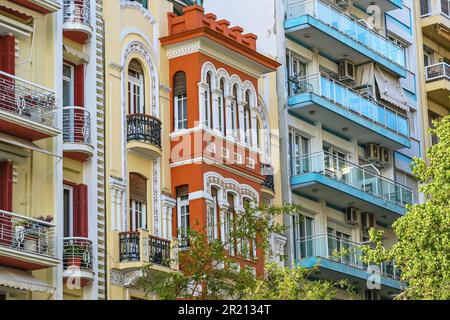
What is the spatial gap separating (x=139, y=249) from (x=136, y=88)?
205 inches

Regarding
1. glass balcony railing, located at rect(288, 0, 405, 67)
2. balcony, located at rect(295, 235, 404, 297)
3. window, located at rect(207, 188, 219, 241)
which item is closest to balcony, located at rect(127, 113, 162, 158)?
window, located at rect(207, 188, 219, 241)

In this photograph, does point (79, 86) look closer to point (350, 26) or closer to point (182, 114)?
point (182, 114)

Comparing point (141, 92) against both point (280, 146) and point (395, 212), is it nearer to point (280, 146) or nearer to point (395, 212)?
point (280, 146)

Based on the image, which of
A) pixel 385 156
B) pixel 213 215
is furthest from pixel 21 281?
pixel 385 156

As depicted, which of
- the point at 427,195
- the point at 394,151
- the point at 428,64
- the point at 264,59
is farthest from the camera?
the point at 428,64

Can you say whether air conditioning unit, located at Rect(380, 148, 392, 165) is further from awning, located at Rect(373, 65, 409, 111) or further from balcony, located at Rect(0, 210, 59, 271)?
balcony, located at Rect(0, 210, 59, 271)

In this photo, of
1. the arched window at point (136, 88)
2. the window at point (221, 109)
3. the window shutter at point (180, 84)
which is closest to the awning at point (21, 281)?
the arched window at point (136, 88)

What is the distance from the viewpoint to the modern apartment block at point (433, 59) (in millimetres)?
59000

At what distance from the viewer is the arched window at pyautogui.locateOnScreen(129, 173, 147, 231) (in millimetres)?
41281

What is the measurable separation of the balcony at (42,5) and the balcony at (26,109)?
2186 mm

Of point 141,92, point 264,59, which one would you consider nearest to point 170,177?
point 141,92

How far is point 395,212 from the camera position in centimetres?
5284

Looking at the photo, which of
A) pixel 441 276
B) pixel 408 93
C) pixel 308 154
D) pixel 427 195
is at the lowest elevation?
pixel 441 276

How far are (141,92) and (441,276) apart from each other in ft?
33.0
